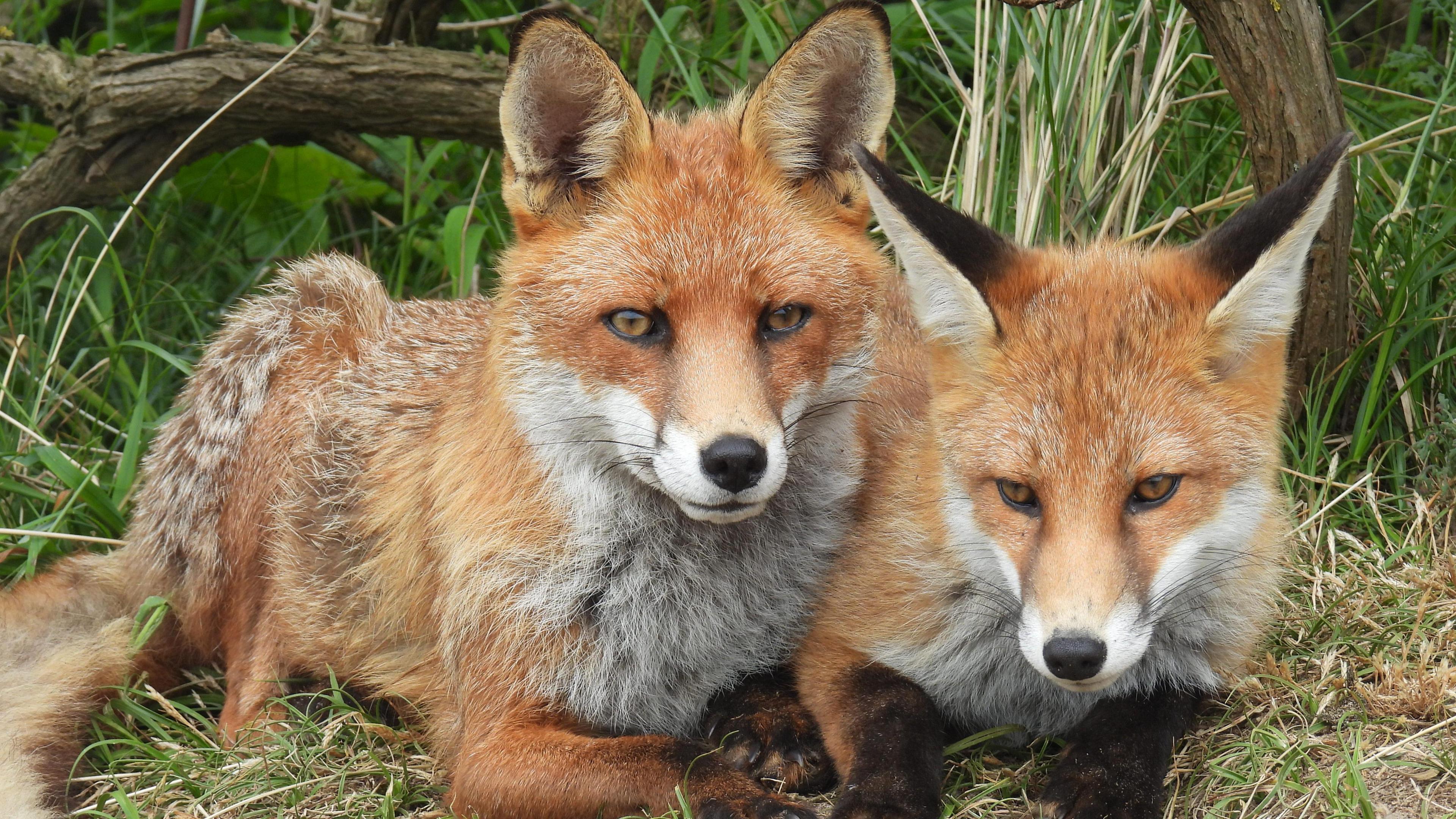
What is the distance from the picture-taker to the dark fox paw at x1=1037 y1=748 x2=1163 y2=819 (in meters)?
2.91

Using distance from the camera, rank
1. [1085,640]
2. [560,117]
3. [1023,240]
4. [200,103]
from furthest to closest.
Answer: [200,103] → [1023,240] → [560,117] → [1085,640]

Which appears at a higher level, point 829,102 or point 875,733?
point 829,102

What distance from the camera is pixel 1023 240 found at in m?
4.52

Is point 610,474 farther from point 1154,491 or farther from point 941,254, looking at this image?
point 1154,491

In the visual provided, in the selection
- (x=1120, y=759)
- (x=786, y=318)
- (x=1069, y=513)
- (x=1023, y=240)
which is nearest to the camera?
(x=1069, y=513)

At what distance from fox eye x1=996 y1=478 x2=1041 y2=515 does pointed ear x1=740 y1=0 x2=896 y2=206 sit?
0.87m

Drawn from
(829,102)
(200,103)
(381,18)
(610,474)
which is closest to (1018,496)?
(610,474)

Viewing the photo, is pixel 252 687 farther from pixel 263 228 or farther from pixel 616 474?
pixel 263 228

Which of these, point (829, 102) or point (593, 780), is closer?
point (593, 780)

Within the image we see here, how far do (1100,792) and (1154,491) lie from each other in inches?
26.0

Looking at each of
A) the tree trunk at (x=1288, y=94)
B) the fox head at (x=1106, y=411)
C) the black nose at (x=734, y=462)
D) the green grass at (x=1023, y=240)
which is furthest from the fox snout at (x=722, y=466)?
the tree trunk at (x=1288, y=94)

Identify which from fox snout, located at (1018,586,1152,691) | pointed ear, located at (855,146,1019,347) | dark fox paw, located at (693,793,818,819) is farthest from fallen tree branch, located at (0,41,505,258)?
fox snout, located at (1018,586,1152,691)

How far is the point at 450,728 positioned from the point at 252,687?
76cm

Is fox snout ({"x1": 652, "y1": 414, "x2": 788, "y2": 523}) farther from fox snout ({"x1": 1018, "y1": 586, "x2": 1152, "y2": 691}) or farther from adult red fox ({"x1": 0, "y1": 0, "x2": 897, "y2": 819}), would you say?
fox snout ({"x1": 1018, "y1": 586, "x2": 1152, "y2": 691})
